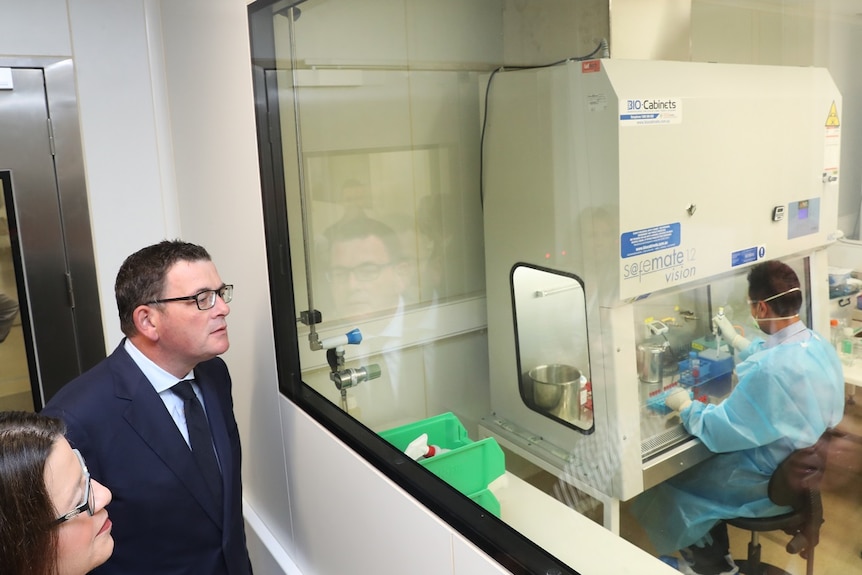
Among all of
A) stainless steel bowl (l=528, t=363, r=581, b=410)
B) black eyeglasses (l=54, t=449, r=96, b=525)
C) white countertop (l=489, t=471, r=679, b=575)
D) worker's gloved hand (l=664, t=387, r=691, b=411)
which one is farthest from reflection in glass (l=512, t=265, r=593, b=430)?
black eyeglasses (l=54, t=449, r=96, b=525)

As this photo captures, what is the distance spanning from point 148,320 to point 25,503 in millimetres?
711

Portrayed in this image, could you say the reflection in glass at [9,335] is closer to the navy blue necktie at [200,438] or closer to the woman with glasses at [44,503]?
the navy blue necktie at [200,438]

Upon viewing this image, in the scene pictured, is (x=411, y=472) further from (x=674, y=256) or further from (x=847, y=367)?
(x=847, y=367)

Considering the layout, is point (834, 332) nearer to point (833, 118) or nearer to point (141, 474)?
point (833, 118)

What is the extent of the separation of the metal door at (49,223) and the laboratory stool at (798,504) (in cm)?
233

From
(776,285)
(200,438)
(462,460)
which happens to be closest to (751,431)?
(776,285)

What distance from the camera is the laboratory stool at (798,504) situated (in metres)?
1.17

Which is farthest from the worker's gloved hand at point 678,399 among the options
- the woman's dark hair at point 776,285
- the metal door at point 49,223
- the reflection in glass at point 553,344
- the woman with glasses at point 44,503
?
the metal door at point 49,223

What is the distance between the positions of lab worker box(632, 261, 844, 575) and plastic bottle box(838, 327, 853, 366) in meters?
0.01

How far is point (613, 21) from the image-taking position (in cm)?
151

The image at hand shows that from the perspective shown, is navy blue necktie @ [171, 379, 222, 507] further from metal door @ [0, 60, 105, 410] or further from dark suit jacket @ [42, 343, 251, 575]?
metal door @ [0, 60, 105, 410]

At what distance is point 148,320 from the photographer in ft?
5.08

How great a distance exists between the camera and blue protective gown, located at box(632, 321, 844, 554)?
1.17 meters

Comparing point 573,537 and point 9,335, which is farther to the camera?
point 9,335
